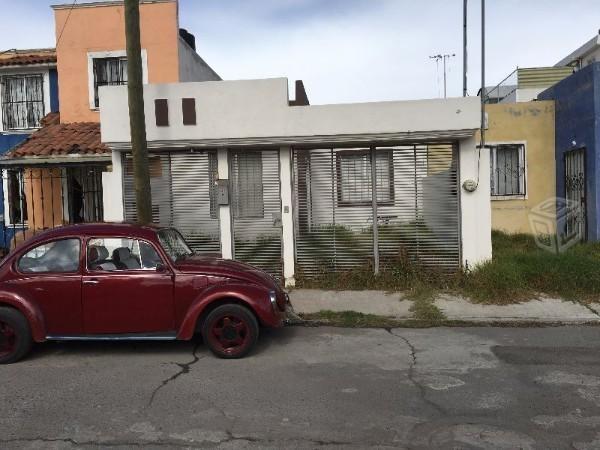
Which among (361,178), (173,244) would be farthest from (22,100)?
(173,244)

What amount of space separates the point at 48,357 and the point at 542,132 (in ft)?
39.5

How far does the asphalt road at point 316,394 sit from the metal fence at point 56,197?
6995 millimetres

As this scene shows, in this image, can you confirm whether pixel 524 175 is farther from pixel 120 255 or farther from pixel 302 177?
pixel 120 255

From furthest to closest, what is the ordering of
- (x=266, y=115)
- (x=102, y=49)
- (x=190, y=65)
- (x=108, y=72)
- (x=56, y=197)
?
1. (x=190, y=65)
2. (x=108, y=72)
3. (x=102, y=49)
4. (x=56, y=197)
5. (x=266, y=115)

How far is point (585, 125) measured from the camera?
12.1m

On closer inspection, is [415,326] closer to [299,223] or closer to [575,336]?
[575,336]

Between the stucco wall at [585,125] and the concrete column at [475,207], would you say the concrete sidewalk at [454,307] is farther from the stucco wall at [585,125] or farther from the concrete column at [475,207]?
the stucco wall at [585,125]

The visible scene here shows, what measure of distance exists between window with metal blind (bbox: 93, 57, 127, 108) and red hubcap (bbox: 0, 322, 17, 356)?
28.2 feet

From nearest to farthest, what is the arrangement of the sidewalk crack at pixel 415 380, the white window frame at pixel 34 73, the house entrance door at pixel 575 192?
1. the sidewalk crack at pixel 415 380
2. the house entrance door at pixel 575 192
3. the white window frame at pixel 34 73

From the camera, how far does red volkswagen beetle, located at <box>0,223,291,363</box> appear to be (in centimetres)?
616

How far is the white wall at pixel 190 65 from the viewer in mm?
13580

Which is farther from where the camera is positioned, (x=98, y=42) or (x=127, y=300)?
(x=98, y=42)

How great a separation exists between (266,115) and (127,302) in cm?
465

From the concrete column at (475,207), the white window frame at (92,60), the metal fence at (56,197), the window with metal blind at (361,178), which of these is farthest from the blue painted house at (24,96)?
the concrete column at (475,207)
